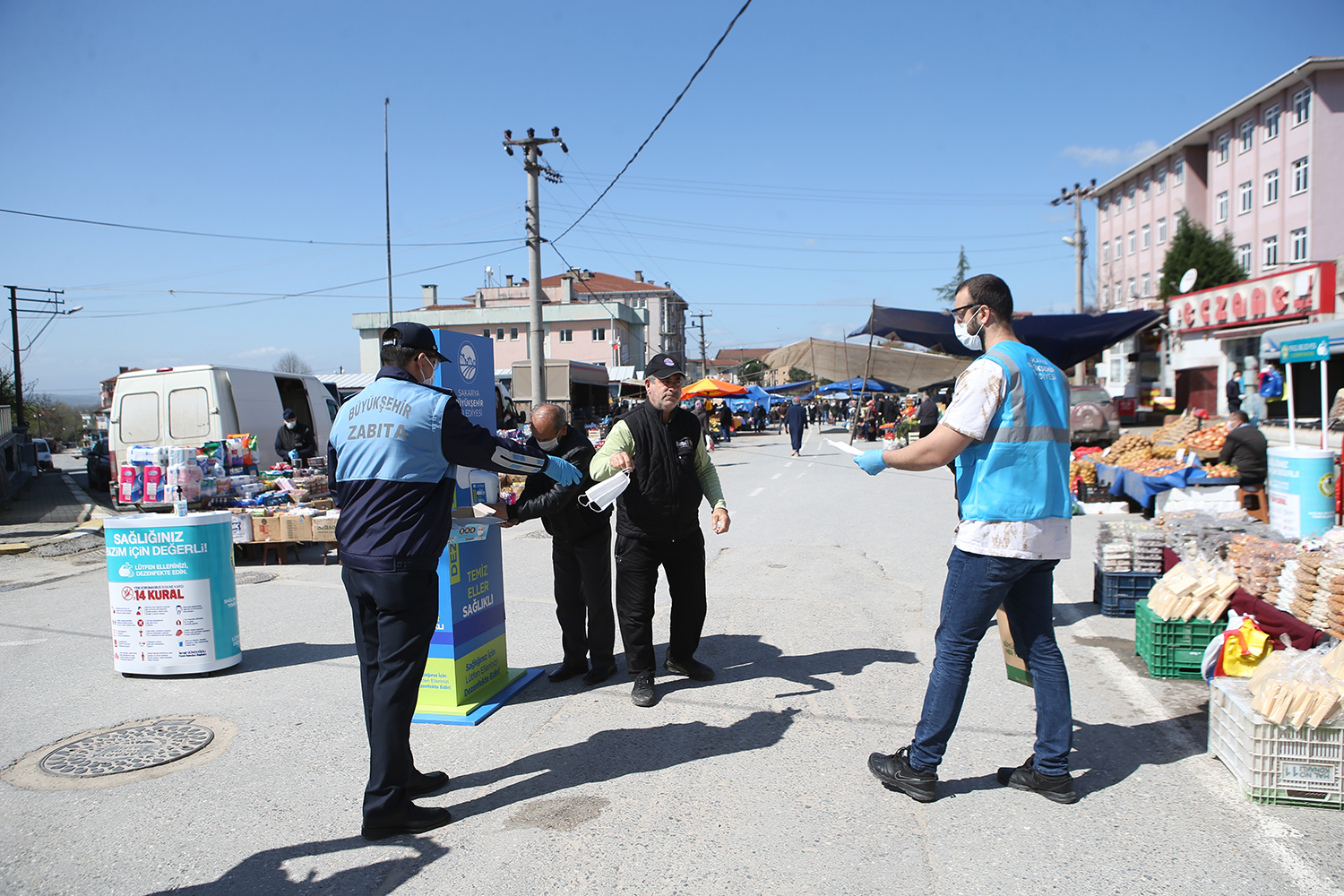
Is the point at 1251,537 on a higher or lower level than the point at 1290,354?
lower

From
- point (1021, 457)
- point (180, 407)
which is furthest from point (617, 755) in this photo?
point (180, 407)

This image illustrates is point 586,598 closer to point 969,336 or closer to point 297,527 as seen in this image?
point 969,336

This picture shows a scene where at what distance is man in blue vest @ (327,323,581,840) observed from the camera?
3158 mm

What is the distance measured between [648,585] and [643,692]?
60cm

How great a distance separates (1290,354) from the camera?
883 centimetres

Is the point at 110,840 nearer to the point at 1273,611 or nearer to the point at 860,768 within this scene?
the point at 860,768

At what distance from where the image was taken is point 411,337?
11.2 feet

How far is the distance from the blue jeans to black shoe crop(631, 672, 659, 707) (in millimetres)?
1629

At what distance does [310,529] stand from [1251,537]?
9.30 meters

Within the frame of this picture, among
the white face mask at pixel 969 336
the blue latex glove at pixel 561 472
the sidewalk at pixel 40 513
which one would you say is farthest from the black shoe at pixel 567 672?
the sidewalk at pixel 40 513

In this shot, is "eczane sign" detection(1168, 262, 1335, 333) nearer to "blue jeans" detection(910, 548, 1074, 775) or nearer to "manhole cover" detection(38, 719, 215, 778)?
"blue jeans" detection(910, 548, 1074, 775)

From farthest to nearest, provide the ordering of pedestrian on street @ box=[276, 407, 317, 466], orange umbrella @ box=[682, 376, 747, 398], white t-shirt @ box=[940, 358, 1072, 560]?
orange umbrella @ box=[682, 376, 747, 398], pedestrian on street @ box=[276, 407, 317, 466], white t-shirt @ box=[940, 358, 1072, 560]

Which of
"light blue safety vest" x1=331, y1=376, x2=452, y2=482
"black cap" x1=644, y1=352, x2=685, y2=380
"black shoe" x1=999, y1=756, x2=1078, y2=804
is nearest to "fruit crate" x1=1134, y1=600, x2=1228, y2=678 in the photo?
"black shoe" x1=999, y1=756, x2=1078, y2=804

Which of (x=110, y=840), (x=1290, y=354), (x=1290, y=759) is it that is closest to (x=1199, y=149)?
(x=1290, y=354)
